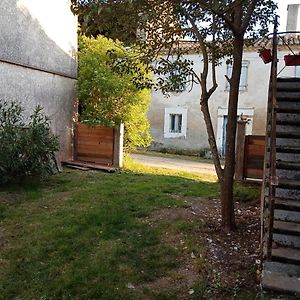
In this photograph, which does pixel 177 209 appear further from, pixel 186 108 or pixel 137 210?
pixel 186 108

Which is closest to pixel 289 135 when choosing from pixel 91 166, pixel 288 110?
pixel 288 110

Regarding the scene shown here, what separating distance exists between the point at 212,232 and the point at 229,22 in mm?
2881

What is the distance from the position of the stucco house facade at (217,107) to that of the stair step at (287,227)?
13.8 meters

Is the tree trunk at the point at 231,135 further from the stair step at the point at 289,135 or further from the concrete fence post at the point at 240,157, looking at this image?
the concrete fence post at the point at 240,157

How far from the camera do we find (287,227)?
13.4ft

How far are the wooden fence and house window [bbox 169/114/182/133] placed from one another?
33.0 ft

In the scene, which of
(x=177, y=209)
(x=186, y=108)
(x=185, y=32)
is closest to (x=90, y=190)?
(x=177, y=209)

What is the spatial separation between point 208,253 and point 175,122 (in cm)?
1638

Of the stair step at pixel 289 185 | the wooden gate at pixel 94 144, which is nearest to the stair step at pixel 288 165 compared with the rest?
the stair step at pixel 289 185

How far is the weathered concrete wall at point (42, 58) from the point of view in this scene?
8195 mm

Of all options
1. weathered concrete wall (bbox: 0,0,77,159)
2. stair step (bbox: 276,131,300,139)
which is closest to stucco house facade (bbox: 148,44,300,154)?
weathered concrete wall (bbox: 0,0,77,159)

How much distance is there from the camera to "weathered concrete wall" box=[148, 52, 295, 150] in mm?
18219

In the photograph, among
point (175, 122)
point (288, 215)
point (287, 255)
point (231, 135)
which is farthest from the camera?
point (175, 122)

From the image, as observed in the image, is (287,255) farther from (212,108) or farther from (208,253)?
(212,108)
